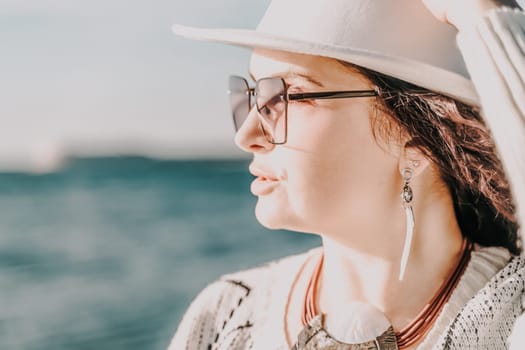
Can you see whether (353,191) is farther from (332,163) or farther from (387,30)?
(387,30)

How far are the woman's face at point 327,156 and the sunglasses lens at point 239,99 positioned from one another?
0.12 meters

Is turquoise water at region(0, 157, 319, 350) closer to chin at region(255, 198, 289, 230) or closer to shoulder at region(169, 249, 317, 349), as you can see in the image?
shoulder at region(169, 249, 317, 349)

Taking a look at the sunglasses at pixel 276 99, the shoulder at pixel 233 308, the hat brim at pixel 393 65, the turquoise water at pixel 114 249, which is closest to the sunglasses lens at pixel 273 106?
the sunglasses at pixel 276 99

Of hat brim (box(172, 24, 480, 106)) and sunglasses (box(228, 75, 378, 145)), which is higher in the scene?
hat brim (box(172, 24, 480, 106))

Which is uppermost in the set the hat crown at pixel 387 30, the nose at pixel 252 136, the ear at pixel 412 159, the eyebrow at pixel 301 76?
the hat crown at pixel 387 30

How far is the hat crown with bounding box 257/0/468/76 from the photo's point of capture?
1.67 meters

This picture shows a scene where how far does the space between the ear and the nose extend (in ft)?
1.00

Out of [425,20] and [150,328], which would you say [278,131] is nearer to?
[425,20]

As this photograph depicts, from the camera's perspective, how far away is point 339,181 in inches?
70.3

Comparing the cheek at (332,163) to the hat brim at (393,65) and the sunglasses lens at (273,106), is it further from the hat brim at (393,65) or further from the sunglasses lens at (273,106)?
the hat brim at (393,65)

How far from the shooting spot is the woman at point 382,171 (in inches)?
66.2

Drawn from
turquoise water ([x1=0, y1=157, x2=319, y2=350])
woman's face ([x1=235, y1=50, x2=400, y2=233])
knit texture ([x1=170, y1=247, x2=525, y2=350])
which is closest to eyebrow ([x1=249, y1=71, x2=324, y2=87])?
woman's face ([x1=235, y1=50, x2=400, y2=233])

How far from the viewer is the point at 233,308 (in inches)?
84.1

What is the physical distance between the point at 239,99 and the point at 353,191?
15.3 inches
